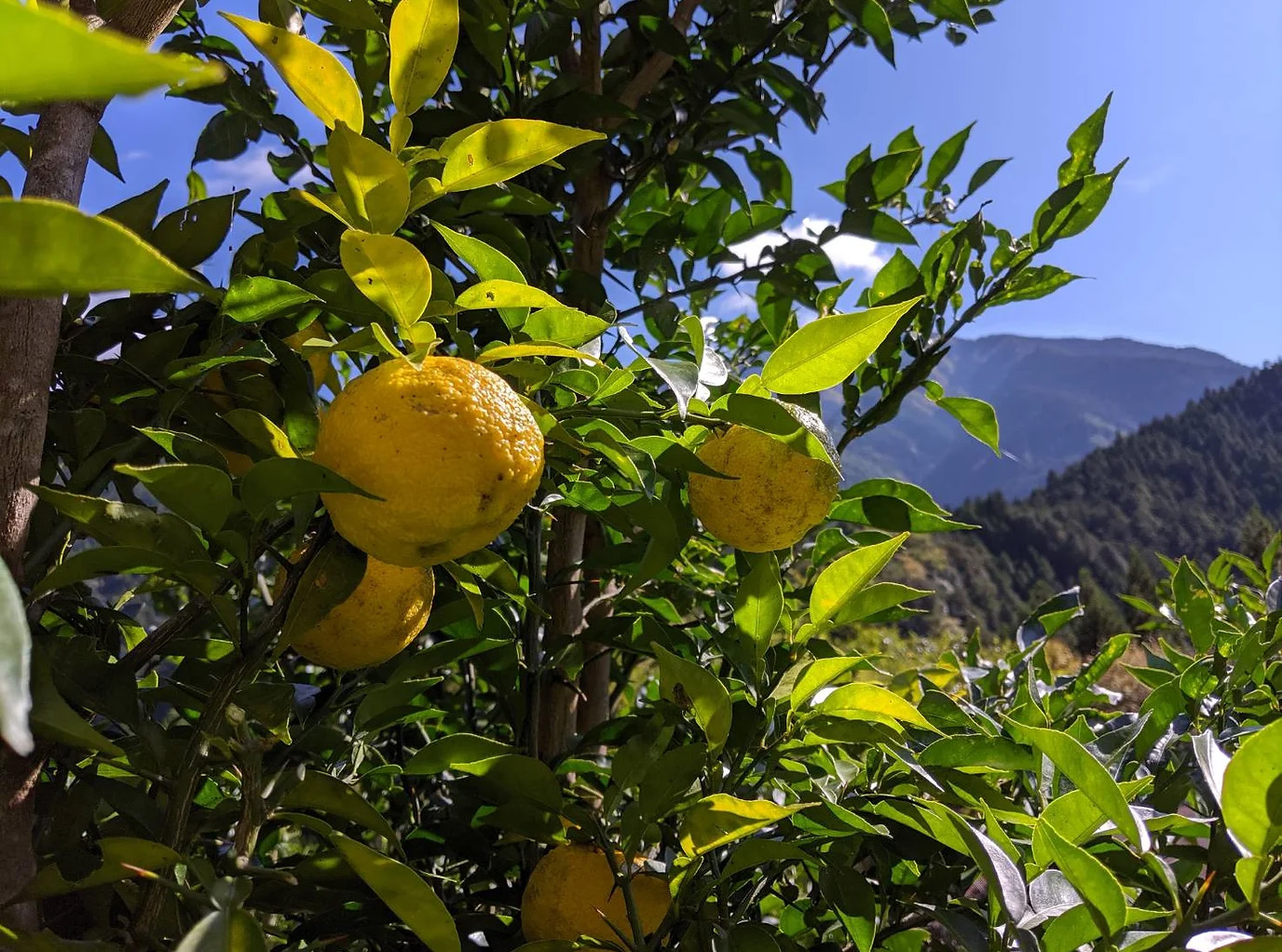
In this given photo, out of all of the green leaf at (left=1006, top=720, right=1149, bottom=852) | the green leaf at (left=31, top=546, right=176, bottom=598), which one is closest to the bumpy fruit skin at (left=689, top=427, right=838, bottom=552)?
the green leaf at (left=1006, top=720, right=1149, bottom=852)

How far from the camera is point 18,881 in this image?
1.40 feet

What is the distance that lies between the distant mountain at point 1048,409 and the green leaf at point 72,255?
76.9 metres

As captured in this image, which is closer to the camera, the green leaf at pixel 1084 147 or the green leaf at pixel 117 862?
the green leaf at pixel 117 862

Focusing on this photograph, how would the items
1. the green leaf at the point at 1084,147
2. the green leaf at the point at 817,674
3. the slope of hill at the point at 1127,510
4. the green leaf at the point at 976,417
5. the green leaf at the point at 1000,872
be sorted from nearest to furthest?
the green leaf at the point at 1000,872
the green leaf at the point at 817,674
the green leaf at the point at 976,417
the green leaf at the point at 1084,147
the slope of hill at the point at 1127,510

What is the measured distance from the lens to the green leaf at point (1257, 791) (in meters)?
0.33

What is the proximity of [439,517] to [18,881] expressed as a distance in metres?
0.28

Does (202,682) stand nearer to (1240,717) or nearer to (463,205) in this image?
(463,205)

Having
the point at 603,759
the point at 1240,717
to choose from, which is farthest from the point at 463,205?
Answer: the point at 1240,717

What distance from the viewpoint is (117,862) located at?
379 mm

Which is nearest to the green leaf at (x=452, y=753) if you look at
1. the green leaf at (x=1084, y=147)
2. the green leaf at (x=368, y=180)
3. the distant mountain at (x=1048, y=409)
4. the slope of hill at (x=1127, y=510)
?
the green leaf at (x=368, y=180)

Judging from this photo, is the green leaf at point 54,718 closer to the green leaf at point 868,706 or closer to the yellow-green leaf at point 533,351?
the yellow-green leaf at point 533,351

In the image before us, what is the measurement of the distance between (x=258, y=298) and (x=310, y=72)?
5.3 inches

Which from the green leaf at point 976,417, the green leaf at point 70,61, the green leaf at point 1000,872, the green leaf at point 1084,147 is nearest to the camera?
the green leaf at point 70,61

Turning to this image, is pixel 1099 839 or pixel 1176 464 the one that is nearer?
pixel 1099 839
